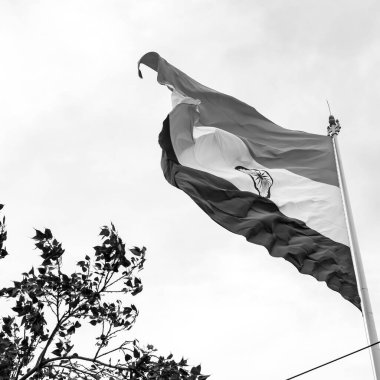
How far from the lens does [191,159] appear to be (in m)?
13.2

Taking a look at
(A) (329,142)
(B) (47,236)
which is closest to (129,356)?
(B) (47,236)

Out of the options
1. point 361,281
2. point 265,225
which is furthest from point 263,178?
point 361,281

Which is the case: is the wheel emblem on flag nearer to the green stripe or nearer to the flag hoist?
the flag hoist

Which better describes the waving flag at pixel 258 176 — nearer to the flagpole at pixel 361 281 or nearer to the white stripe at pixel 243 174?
the white stripe at pixel 243 174

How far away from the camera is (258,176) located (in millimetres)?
12750

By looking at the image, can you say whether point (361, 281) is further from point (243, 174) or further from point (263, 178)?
point (243, 174)

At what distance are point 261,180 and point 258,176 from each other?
109 mm

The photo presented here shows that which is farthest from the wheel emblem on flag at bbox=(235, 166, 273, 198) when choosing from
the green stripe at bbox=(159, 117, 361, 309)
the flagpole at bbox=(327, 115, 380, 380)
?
the flagpole at bbox=(327, 115, 380, 380)

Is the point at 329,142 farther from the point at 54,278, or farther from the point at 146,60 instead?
the point at 54,278

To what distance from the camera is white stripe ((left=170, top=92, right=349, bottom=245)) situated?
11.8 m

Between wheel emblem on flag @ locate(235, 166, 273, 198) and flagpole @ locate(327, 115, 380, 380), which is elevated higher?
wheel emblem on flag @ locate(235, 166, 273, 198)

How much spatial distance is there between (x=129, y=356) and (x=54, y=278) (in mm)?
1151

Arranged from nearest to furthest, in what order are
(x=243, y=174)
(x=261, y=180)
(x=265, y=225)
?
(x=265, y=225)
(x=261, y=180)
(x=243, y=174)

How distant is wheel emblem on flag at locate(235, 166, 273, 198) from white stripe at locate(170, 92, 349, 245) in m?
0.07
